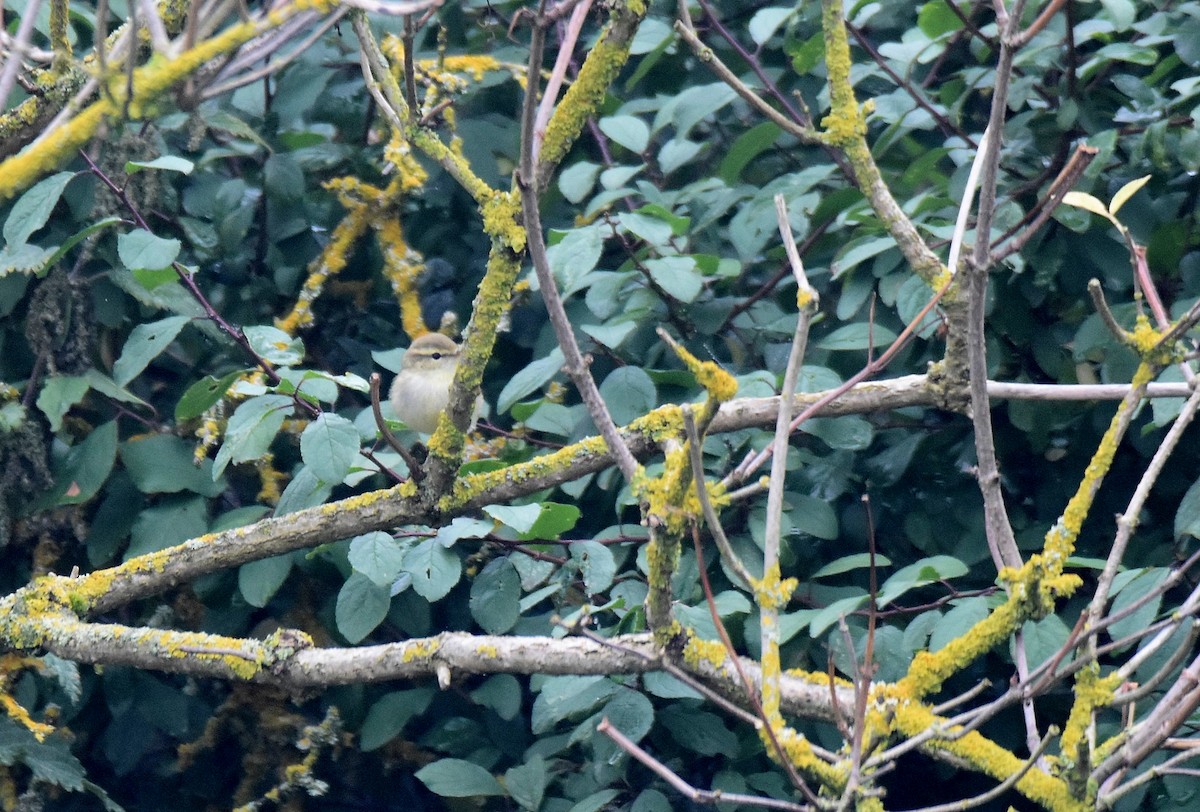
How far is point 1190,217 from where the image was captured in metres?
2.32

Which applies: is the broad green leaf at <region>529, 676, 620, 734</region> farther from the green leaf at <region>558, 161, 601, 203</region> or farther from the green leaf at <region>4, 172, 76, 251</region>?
the green leaf at <region>4, 172, 76, 251</region>

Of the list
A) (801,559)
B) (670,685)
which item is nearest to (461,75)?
(801,559)

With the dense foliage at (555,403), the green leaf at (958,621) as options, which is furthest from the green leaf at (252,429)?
the green leaf at (958,621)

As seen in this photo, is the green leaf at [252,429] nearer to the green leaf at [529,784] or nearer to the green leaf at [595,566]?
the green leaf at [595,566]

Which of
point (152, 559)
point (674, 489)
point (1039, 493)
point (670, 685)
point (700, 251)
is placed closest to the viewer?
point (674, 489)

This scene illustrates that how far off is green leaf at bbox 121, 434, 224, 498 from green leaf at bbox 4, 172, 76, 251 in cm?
49

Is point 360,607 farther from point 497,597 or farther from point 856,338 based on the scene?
point 856,338

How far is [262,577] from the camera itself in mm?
2322

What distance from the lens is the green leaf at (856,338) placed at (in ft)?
7.48

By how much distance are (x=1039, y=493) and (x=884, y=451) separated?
315 mm

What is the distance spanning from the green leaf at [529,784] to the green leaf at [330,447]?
64 cm

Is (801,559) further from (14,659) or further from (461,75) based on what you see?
(14,659)

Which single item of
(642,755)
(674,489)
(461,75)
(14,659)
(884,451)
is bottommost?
Result: (14,659)

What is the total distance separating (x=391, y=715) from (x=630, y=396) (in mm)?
814
